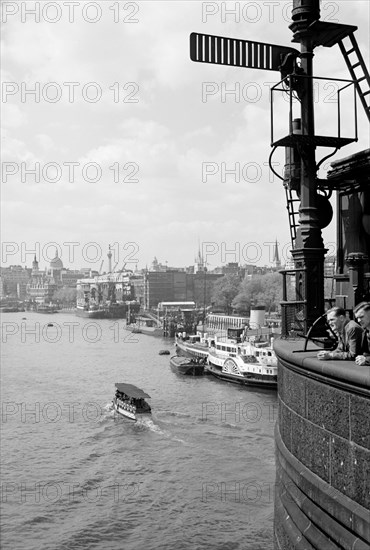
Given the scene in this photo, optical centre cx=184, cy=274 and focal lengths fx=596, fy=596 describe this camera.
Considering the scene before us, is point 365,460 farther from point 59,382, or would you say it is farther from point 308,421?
point 59,382

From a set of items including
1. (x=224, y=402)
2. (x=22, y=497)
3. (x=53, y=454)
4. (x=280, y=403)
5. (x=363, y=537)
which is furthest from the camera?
(x=224, y=402)

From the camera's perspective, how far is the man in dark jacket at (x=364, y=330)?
569 centimetres

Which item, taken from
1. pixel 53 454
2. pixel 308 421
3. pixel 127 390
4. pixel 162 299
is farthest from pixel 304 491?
pixel 162 299

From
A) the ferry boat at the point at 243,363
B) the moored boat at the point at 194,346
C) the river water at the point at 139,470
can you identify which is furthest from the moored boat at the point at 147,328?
the river water at the point at 139,470

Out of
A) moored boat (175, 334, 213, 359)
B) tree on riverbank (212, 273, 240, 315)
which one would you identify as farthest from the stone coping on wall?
tree on riverbank (212, 273, 240, 315)

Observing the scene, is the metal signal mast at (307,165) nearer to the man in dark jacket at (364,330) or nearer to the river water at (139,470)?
the man in dark jacket at (364,330)

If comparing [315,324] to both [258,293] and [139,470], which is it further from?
[258,293]

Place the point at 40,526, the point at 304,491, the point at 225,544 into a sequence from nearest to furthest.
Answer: the point at 304,491, the point at 225,544, the point at 40,526

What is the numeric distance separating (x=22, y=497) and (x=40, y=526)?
8.93 feet

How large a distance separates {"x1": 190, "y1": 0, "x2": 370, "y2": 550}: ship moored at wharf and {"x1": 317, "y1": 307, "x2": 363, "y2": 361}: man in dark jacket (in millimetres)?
146

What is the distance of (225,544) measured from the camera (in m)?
19.2

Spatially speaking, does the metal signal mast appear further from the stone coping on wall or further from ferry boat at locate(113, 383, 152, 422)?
ferry boat at locate(113, 383, 152, 422)

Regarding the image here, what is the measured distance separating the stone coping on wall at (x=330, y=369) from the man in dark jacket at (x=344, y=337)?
107 millimetres

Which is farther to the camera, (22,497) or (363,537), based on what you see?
(22,497)
